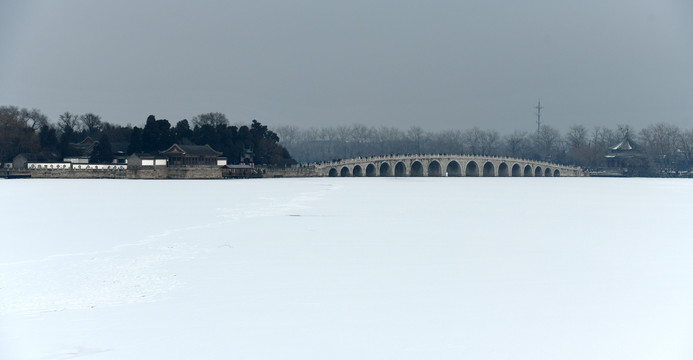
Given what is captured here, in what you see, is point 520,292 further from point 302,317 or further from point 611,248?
point 611,248

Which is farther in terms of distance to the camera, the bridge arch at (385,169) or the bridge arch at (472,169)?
the bridge arch at (472,169)

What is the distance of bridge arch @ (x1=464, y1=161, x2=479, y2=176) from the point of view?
9425 centimetres

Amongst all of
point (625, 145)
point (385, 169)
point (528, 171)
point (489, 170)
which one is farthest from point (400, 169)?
point (625, 145)

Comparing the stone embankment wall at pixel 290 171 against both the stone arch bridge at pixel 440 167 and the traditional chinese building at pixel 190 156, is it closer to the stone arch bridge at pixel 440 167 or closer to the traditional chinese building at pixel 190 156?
the stone arch bridge at pixel 440 167

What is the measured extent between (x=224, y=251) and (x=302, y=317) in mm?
6165

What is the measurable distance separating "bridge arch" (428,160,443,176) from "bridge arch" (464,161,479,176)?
561 cm

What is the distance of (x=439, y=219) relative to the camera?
74.3 ft

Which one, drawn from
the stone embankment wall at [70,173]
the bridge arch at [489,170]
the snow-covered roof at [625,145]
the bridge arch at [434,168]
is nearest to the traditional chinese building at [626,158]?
the snow-covered roof at [625,145]

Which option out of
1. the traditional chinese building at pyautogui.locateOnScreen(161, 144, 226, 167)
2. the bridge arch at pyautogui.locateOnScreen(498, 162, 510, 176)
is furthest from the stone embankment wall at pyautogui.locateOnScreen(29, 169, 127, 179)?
the bridge arch at pyautogui.locateOnScreen(498, 162, 510, 176)

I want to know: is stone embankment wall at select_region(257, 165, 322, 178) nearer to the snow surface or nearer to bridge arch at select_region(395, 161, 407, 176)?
bridge arch at select_region(395, 161, 407, 176)

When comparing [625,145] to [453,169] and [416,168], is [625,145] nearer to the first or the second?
[453,169]

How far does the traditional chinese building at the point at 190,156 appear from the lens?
6531cm

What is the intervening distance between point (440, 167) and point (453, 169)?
5397mm

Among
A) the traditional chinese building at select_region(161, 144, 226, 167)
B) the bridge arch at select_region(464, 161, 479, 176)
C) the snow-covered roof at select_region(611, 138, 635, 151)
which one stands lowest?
the bridge arch at select_region(464, 161, 479, 176)
